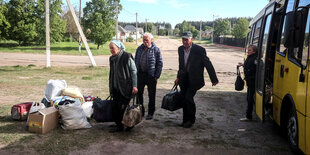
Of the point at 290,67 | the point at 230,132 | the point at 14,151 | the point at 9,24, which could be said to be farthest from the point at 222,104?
the point at 9,24

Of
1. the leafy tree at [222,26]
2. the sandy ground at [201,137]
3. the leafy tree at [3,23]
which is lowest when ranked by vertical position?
the sandy ground at [201,137]

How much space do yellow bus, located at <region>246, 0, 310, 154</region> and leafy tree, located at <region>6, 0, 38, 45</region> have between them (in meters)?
37.1

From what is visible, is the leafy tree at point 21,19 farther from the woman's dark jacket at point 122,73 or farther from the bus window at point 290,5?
the bus window at point 290,5

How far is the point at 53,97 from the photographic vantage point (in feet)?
19.8

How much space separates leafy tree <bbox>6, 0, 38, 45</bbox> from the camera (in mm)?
37188

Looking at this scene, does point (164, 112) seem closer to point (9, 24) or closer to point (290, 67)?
point (290, 67)

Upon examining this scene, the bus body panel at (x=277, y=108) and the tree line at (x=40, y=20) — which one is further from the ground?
the tree line at (x=40, y=20)

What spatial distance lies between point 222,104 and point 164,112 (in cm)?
206

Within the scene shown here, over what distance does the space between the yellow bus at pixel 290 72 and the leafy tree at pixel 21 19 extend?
37.1 meters

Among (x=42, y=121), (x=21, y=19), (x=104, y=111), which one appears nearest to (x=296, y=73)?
(x=104, y=111)

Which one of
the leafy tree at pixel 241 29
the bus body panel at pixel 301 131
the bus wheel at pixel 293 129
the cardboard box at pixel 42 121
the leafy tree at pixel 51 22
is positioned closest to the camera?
the bus body panel at pixel 301 131

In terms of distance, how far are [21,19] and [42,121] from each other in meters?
37.0

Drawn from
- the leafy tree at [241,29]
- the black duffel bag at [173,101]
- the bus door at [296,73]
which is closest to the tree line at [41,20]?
the leafy tree at [241,29]

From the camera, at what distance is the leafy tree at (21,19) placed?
37188 mm
